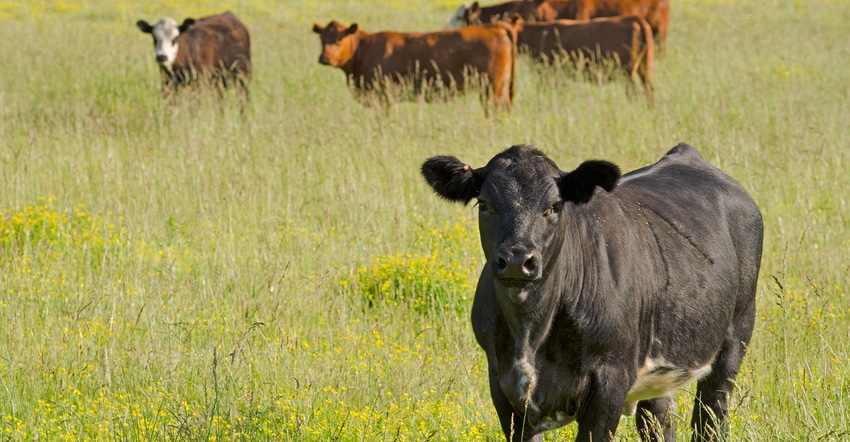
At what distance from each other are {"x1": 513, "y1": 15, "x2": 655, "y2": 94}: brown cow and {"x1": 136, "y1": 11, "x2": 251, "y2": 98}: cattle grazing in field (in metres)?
4.38

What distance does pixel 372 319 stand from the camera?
579 cm

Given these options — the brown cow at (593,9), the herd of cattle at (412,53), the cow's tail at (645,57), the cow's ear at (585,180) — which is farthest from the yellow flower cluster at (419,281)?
the brown cow at (593,9)

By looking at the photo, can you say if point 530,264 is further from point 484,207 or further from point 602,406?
point 602,406

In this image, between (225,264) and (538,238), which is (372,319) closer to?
(225,264)

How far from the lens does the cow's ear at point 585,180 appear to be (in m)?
3.75

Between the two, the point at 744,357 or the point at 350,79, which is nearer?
the point at 744,357

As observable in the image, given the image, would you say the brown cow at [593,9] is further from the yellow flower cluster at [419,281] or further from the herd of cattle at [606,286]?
the herd of cattle at [606,286]

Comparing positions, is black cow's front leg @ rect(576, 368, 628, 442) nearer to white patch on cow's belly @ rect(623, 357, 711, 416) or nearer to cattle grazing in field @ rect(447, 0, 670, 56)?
white patch on cow's belly @ rect(623, 357, 711, 416)

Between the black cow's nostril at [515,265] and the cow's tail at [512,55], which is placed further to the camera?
the cow's tail at [512,55]

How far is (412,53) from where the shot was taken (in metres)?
13.4

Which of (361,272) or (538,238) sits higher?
(538,238)

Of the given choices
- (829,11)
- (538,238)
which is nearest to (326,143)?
(538,238)

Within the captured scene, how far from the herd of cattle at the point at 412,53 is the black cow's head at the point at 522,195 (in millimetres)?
8149

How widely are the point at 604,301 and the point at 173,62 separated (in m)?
10.7
